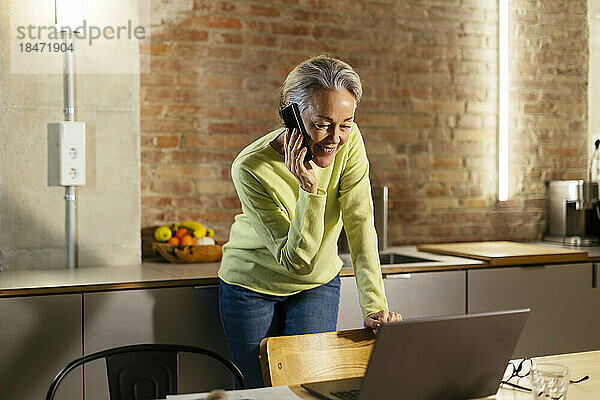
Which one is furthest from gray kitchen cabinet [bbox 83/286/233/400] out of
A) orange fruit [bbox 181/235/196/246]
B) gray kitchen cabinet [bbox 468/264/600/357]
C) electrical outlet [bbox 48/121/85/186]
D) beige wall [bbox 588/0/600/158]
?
beige wall [bbox 588/0/600/158]

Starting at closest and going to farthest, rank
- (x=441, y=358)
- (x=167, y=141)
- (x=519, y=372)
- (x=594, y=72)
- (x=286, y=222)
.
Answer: (x=441, y=358) → (x=519, y=372) → (x=286, y=222) → (x=167, y=141) → (x=594, y=72)

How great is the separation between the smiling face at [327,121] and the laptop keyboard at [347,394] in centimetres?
74

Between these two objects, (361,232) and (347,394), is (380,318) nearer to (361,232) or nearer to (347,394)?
(361,232)

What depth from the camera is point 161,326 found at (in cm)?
280

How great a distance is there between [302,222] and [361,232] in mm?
207

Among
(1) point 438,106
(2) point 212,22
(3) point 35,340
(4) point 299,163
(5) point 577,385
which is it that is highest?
(2) point 212,22

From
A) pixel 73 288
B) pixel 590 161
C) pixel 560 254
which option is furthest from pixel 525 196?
pixel 73 288

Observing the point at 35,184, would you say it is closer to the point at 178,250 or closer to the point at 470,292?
the point at 178,250

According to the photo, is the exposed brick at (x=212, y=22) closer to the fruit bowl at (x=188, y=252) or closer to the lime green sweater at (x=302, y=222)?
the fruit bowl at (x=188, y=252)

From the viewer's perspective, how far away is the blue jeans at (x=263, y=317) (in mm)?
2412

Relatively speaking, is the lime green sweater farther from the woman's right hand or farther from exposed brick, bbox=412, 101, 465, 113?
exposed brick, bbox=412, 101, 465, 113

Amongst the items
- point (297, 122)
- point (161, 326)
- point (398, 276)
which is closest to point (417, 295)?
point (398, 276)

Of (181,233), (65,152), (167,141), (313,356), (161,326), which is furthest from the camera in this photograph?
(167,141)

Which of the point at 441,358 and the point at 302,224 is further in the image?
the point at 302,224
